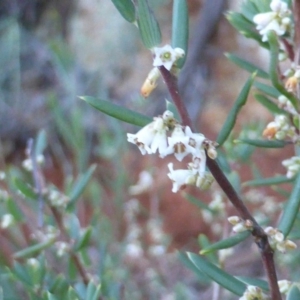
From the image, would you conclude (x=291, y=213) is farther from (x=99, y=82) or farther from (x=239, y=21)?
(x=99, y=82)

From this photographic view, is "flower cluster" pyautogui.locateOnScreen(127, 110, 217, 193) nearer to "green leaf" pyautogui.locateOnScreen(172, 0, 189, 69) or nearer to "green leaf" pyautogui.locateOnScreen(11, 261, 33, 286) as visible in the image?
"green leaf" pyautogui.locateOnScreen(172, 0, 189, 69)

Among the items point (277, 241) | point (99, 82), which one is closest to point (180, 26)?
point (277, 241)

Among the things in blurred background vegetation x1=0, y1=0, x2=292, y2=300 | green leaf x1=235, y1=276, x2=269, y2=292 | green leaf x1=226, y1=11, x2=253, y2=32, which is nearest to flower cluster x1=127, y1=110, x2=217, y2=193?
green leaf x1=235, y1=276, x2=269, y2=292

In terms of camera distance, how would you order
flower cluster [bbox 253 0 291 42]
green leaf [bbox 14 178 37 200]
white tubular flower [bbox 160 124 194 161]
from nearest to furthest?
1. white tubular flower [bbox 160 124 194 161]
2. flower cluster [bbox 253 0 291 42]
3. green leaf [bbox 14 178 37 200]

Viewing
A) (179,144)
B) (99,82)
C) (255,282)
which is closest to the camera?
(179,144)

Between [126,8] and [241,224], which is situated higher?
[126,8]

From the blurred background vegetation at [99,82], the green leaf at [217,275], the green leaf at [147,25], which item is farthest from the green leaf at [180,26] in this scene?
the blurred background vegetation at [99,82]
